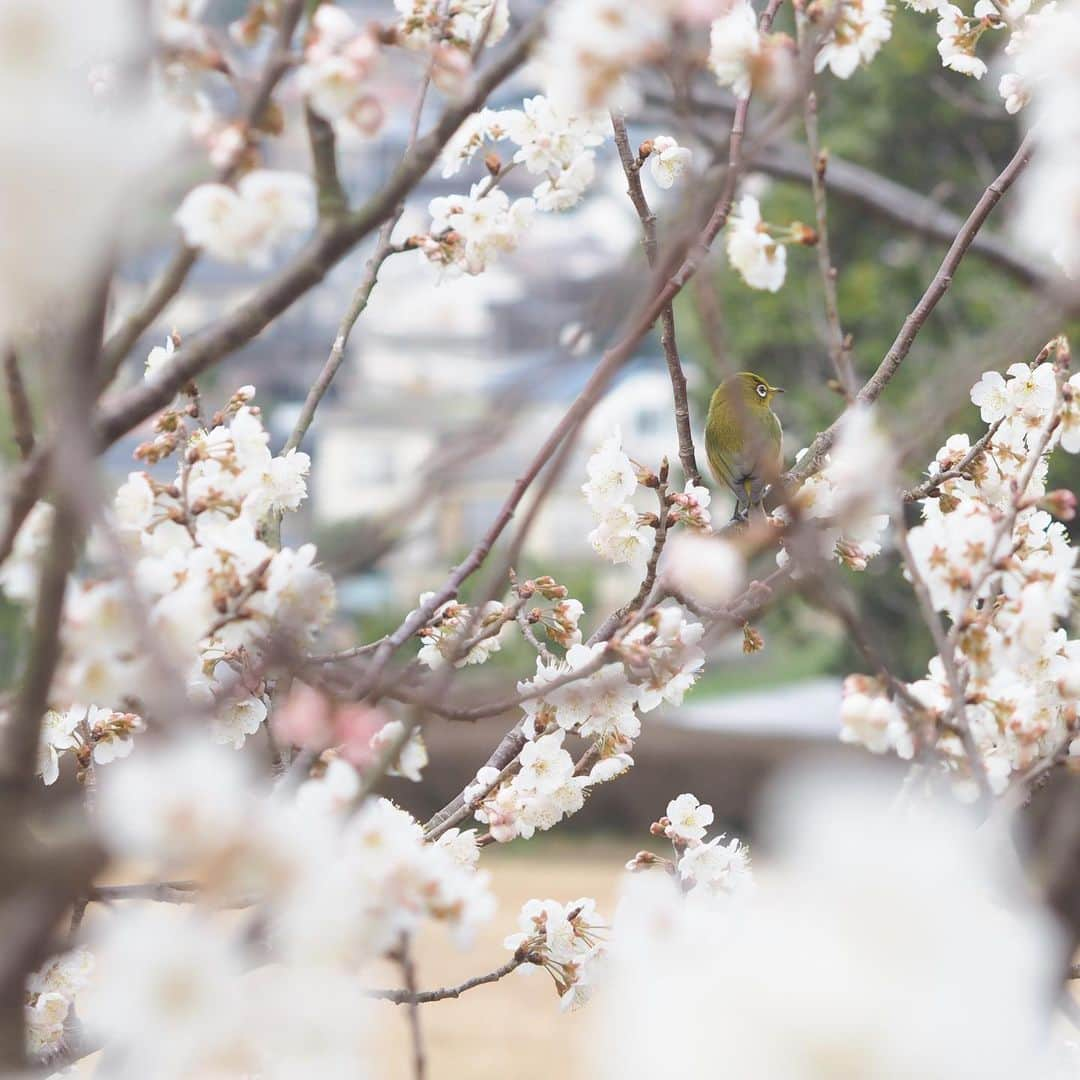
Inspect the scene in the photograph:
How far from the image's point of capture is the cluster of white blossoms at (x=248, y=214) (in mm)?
648

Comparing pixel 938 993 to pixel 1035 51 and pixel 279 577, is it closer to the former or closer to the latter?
pixel 279 577

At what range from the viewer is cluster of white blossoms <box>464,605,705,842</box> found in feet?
2.77

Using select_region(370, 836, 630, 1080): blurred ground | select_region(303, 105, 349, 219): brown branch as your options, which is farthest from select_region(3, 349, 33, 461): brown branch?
select_region(370, 836, 630, 1080): blurred ground

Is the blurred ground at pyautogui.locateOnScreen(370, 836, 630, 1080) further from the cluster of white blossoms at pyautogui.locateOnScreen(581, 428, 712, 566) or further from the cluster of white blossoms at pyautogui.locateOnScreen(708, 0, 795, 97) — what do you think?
the cluster of white blossoms at pyautogui.locateOnScreen(708, 0, 795, 97)

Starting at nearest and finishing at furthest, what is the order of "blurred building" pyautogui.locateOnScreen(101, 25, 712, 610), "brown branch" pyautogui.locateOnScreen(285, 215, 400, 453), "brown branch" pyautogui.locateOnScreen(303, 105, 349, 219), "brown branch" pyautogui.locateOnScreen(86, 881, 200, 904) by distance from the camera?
1. "brown branch" pyautogui.locateOnScreen(303, 105, 349, 219)
2. "brown branch" pyautogui.locateOnScreen(86, 881, 200, 904)
3. "brown branch" pyautogui.locateOnScreen(285, 215, 400, 453)
4. "blurred building" pyautogui.locateOnScreen(101, 25, 712, 610)

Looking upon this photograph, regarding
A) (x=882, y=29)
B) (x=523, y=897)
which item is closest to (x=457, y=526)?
(x=523, y=897)

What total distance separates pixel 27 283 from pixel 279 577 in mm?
246

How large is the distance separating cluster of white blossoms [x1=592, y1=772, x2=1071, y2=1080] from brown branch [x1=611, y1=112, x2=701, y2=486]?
2.19ft

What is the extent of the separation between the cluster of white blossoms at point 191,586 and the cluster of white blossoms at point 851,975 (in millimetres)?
216

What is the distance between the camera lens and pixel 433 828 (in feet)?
3.45

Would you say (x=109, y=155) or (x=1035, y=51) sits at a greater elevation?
(x=1035, y=51)

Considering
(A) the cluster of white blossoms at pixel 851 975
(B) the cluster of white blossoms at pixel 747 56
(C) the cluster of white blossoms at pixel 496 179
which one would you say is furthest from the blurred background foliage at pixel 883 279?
(A) the cluster of white blossoms at pixel 851 975

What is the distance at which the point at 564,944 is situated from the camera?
1.04 metres

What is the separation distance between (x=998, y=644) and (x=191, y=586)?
0.47m
